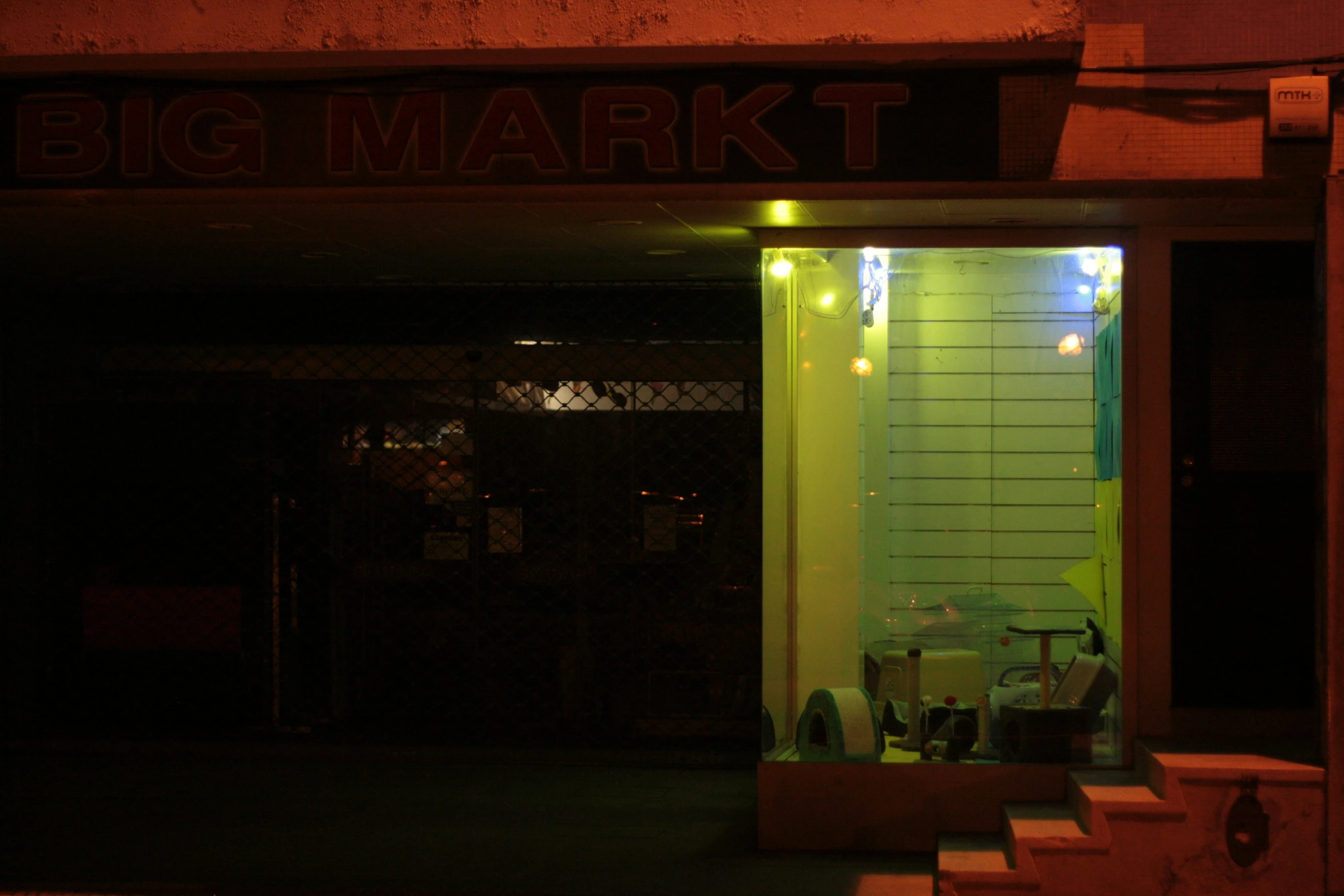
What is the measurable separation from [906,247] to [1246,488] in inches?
79.3

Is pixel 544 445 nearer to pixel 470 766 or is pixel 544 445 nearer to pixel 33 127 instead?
pixel 470 766

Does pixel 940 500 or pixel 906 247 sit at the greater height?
pixel 906 247

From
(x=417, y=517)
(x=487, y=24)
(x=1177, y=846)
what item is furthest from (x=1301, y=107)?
(x=417, y=517)

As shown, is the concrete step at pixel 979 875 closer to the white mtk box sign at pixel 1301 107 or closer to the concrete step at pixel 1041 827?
the concrete step at pixel 1041 827

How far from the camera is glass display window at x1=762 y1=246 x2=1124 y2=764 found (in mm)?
6258

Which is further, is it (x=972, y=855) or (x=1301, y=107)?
(x=972, y=855)

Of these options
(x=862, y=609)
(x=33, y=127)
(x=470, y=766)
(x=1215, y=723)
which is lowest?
(x=470, y=766)

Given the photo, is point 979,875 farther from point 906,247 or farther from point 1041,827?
point 906,247

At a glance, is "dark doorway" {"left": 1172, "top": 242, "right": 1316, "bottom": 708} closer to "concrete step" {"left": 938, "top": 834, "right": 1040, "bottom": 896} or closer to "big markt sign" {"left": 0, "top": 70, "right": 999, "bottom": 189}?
"concrete step" {"left": 938, "top": 834, "right": 1040, "bottom": 896}

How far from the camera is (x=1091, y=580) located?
637cm

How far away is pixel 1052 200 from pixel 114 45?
14.3 ft

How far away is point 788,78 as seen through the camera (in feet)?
18.4

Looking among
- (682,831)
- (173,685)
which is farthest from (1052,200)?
(173,685)

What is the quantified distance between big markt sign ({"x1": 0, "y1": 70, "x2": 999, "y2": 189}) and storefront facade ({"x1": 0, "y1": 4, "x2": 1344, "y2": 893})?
1 centimetres
